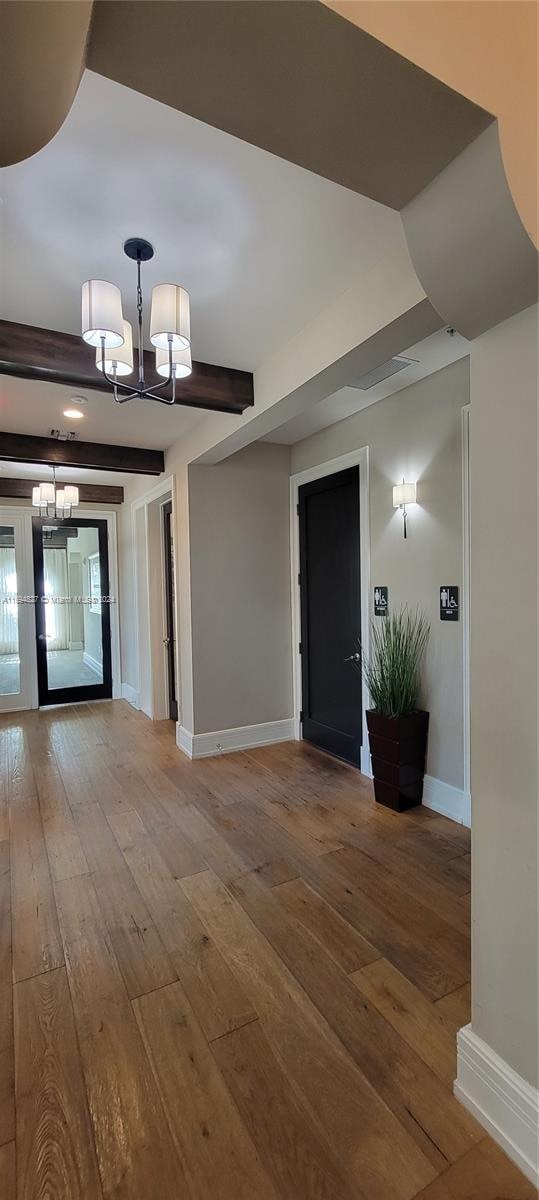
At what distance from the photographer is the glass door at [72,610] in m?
5.96

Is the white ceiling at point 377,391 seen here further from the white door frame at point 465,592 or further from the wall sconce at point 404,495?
the wall sconce at point 404,495

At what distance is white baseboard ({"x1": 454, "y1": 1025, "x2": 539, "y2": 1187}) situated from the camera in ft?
3.90

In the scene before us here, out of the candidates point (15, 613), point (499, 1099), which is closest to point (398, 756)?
point (499, 1099)

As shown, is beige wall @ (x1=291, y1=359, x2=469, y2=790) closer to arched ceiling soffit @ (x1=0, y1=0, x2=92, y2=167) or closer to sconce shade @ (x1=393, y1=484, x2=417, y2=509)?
sconce shade @ (x1=393, y1=484, x2=417, y2=509)

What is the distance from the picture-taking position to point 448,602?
9.53ft

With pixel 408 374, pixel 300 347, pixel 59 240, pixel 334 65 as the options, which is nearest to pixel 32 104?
pixel 334 65

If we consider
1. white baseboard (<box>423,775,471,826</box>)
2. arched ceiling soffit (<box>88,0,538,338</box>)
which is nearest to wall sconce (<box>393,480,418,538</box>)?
white baseboard (<box>423,775,471,826</box>)

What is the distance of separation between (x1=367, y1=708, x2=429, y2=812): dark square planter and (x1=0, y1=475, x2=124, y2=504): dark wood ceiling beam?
430cm

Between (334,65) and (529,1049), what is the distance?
2107mm

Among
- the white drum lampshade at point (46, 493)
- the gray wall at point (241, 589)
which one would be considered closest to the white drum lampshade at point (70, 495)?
the white drum lampshade at point (46, 493)

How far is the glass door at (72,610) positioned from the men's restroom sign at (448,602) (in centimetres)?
463

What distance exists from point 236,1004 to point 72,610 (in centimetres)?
533

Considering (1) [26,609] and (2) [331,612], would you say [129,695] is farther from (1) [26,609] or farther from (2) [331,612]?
(2) [331,612]

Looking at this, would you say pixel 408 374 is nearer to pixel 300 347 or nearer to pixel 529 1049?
pixel 300 347
